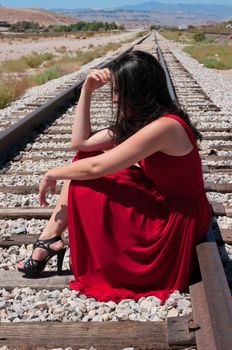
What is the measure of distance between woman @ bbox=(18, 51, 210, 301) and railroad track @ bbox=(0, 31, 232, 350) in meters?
Answer: 0.16

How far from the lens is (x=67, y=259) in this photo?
3797mm

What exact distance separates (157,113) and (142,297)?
98cm

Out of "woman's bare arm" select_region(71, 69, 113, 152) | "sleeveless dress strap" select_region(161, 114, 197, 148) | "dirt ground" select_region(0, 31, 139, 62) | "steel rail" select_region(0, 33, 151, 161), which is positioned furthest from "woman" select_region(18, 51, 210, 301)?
"dirt ground" select_region(0, 31, 139, 62)

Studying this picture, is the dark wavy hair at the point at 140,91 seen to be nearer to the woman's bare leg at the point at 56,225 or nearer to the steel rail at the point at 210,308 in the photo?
the woman's bare leg at the point at 56,225

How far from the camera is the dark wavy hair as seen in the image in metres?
2.94

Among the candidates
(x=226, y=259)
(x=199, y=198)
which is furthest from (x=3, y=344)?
(x=226, y=259)

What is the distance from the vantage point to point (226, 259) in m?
3.71

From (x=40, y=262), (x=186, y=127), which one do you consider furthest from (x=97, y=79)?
(x=40, y=262)

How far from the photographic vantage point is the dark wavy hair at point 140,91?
9.66 ft

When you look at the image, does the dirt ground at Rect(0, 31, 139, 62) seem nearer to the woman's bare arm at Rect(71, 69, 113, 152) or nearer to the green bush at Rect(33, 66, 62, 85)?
the green bush at Rect(33, 66, 62, 85)

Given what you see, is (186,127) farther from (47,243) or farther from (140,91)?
(47,243)

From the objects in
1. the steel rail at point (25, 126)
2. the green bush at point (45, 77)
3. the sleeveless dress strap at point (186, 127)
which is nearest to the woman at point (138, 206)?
the sleeveless dress strap at point (186, 127)

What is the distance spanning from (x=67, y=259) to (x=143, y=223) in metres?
0.85

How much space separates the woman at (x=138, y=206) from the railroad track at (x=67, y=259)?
0.51ft
